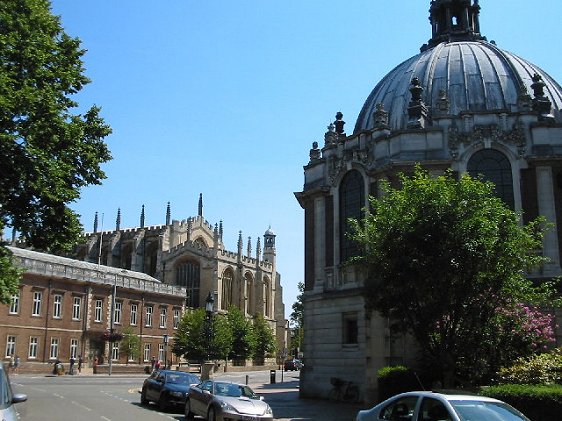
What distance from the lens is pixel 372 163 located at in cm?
3047

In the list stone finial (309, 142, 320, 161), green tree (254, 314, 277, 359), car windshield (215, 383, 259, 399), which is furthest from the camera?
green tree (254, 314, 277, 359)

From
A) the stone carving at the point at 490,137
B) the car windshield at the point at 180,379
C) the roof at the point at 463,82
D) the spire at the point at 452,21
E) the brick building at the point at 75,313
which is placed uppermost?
the spire at the point at 452,21

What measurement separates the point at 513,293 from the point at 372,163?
12713 millimetres

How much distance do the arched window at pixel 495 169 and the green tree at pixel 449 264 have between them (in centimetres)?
905

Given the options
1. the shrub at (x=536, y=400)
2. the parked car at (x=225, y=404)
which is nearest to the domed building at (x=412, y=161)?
the parked car at (x=225, y=404)

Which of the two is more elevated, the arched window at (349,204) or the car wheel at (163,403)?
the arched window at (349,204)

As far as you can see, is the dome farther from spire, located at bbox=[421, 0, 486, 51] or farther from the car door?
the car door

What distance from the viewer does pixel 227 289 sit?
91.6 m

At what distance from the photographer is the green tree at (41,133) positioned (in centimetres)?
1773

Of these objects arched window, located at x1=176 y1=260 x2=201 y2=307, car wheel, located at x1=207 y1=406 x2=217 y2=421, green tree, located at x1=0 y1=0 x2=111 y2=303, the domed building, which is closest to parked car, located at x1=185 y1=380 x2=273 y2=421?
car wheel, located at x1=207 y1=406 x2=217 y2=421

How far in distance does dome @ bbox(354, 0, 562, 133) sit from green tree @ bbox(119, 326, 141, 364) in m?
35.7

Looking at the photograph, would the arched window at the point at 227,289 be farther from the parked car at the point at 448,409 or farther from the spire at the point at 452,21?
the parked car at the point at 448,409

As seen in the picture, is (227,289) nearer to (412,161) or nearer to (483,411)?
(412,161)

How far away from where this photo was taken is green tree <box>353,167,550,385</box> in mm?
18531
